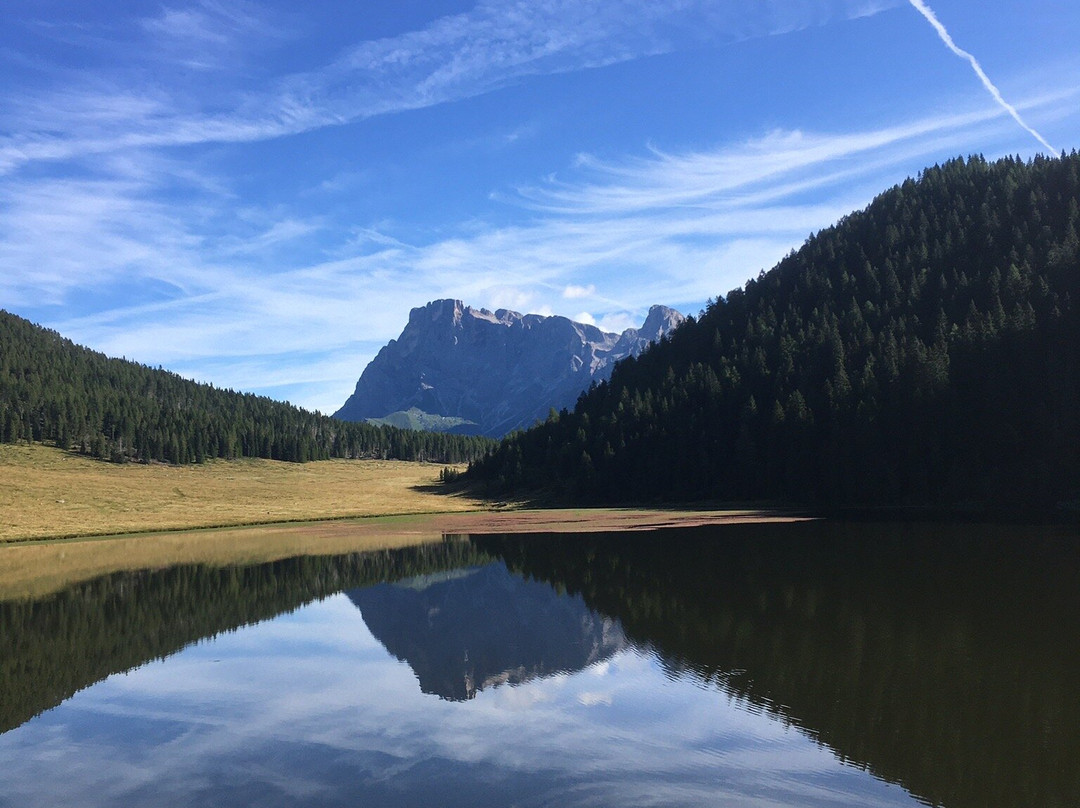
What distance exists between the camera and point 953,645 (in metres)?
23.0

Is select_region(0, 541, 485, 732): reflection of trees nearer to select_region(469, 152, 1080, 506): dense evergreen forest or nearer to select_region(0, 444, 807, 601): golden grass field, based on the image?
select_region(0, 444, 807, 601): golden grass field

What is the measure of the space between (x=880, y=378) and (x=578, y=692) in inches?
4128

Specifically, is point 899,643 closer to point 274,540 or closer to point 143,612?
point 143,612

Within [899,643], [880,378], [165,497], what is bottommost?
[899,643]

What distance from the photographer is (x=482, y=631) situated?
32219 millimetres

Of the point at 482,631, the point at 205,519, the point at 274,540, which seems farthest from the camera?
the point at 205,519

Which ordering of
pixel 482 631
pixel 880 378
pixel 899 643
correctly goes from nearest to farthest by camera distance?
pixel 899 643
pixel 482 631
pixel 880 378

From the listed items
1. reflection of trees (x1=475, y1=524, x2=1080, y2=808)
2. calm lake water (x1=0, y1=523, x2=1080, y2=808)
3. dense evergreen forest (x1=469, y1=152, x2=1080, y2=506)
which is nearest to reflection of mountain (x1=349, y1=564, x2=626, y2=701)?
calm lake water (x1=0, y1=523, x2=1080, y2=808)

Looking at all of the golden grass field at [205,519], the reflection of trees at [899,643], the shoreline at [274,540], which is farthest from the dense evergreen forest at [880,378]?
the reflection of trees at [899,643]

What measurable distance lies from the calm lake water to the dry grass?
67.1 m

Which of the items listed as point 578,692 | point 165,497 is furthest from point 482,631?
point 165,497

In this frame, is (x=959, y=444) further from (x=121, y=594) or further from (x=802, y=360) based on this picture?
(x=121, y=594)

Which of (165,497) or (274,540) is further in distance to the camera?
(165,497)

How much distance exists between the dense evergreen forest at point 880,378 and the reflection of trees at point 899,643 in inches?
1857
